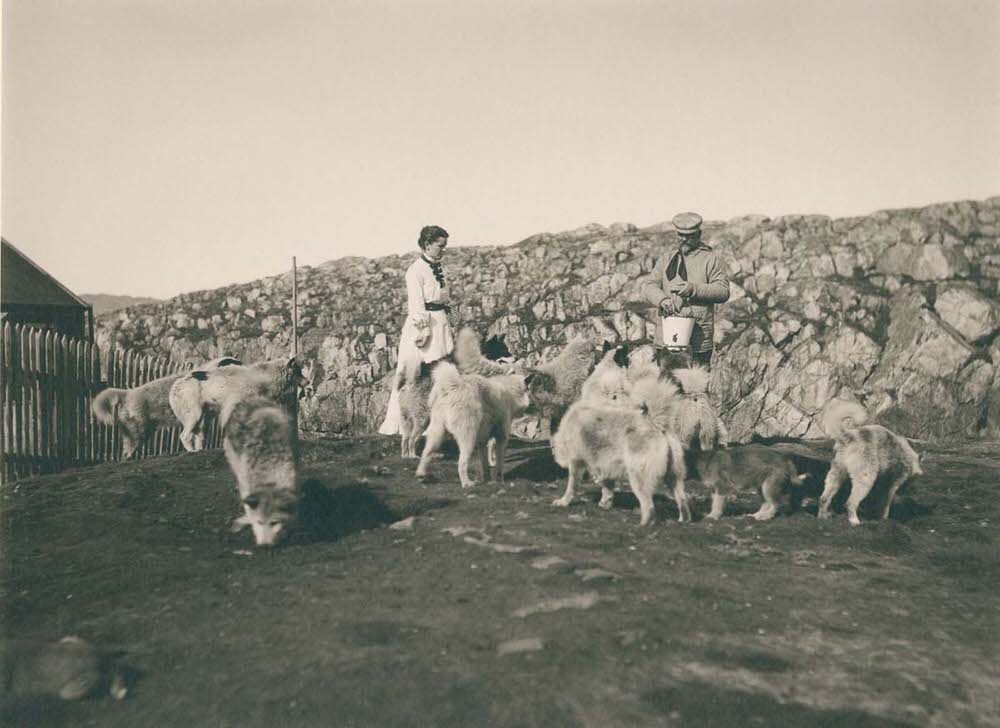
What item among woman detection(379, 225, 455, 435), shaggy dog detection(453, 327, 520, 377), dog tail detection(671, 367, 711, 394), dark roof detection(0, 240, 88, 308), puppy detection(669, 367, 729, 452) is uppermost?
dark roof detection(0, 240, 88, 308)

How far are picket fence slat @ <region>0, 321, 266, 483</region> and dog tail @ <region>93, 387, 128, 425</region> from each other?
8.1 inches

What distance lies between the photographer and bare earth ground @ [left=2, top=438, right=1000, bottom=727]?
3514 mm

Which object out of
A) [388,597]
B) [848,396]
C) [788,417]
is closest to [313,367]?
[788,417]

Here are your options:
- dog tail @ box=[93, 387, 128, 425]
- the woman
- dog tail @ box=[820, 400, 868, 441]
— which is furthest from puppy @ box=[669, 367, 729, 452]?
dog tail @ box=[93, 387, 128, 425]

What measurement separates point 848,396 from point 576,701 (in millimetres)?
16106

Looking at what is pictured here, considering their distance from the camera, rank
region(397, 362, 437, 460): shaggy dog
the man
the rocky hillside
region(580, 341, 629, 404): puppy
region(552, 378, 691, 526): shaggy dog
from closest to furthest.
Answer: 1. region(552, 378, 691, 526): shaggy dog
2. the man
3. region(580, 341, 629, 404): puppy
4. region(397, 362, 437, 460): shaggy dog
5. the rocky hillside

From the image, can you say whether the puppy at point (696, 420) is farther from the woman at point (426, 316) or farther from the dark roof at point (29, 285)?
the dark roof at point (29, 285)

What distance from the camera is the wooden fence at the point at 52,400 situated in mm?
10461

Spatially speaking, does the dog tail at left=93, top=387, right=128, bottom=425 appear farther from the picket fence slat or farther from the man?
the man

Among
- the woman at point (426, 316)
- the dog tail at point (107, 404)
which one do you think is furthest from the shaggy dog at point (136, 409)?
the woman at point (426, 316)

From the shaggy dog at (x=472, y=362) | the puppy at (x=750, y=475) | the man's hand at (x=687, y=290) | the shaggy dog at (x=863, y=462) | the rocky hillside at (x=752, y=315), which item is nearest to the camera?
the shaggy dog at (x=863, y=462)

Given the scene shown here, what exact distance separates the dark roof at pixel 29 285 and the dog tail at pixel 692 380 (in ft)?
57.4

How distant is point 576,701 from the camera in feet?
11.5

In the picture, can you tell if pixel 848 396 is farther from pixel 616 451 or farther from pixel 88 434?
pixel 88 434
